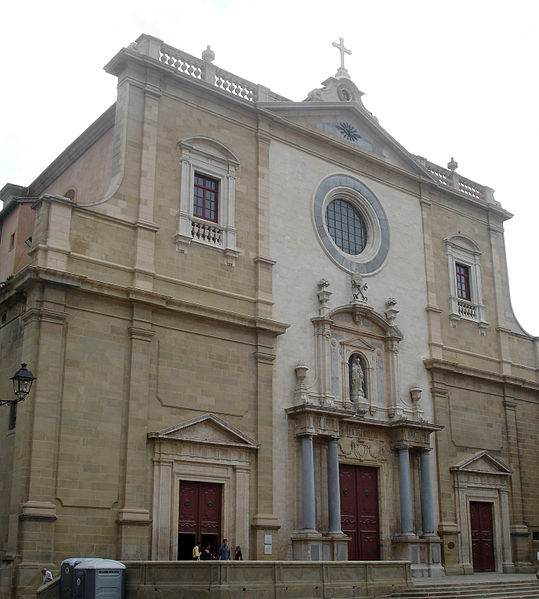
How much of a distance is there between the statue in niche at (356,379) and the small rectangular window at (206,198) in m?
6.13

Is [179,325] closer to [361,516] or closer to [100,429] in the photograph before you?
[100,429]

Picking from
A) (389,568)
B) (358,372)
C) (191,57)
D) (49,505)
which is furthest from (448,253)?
(49,505)

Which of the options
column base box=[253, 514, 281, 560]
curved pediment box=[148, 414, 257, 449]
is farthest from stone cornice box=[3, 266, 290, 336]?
column base box=[253, 514, 281, 560]

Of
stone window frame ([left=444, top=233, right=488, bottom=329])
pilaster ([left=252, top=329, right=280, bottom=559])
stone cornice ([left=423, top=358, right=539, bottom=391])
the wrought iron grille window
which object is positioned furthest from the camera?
stone window frame ([left=444, top=233, right=488, bottom=329])

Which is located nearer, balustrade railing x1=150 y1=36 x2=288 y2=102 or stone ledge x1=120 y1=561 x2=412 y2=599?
stone ledge x1=120 y1=561 x2=412 y2=599

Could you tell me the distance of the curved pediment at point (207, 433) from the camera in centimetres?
2070

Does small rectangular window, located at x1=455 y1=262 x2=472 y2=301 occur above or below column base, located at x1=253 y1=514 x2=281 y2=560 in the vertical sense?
above

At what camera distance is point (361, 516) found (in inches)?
962

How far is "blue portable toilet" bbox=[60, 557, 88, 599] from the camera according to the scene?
16.4m

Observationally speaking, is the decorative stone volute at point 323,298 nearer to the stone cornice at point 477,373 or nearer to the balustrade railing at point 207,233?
the balustrade railing at point 207,233

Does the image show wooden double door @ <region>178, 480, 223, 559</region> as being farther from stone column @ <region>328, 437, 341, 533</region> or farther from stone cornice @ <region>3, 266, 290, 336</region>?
stone cornice @ <region>3, 266, 290, 336</region>

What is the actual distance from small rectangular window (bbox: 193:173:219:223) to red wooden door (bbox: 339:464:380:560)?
8269 mm

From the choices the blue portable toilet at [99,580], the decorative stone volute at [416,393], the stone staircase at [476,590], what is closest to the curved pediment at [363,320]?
the decorative stone volute at [416,393]

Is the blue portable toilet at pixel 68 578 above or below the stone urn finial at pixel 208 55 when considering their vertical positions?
below
